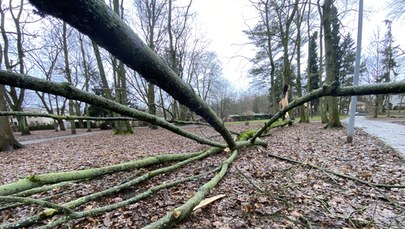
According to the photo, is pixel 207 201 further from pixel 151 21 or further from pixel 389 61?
pixel 389 61

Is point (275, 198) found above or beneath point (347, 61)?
beneath

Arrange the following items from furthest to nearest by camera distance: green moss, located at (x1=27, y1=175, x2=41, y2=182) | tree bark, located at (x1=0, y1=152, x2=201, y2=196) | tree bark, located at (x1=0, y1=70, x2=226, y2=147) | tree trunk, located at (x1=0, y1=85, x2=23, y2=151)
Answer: tree trunk, located at (x1=0, y1=85, x2=23, y2=151) → green moss, located at (x1=27, y1=175, x2=41, y2=182) → tree bark, located at (x1=0, y1=152, x2=201, y2=196) → tree bark, located at (x1=0, y1=70, x2=226, y2=147)

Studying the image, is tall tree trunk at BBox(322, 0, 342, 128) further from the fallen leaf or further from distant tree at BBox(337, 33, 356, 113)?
distant tree at BBox(337, 33, 356, 113)

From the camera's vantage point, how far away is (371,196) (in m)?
2.54

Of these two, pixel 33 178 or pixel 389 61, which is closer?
pixel 33 178

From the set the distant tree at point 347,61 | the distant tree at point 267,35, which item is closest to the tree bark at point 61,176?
the distant tree at point 267,35

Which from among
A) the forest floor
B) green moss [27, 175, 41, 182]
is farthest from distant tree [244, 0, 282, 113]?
green moss [27, 175, 41, 182]

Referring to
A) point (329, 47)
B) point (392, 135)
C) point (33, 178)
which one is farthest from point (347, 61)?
point (33, 178)

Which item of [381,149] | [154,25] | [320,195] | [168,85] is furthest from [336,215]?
[154,25]

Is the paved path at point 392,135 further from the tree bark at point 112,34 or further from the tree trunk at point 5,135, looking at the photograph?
the tree trunk at point 5,135

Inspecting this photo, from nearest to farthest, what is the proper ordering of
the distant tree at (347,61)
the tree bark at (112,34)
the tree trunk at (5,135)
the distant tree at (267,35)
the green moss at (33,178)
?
1. the tree bark at (112,34)
2. the green moss at (33,178)
3. the tree trunk at (5,135)
4. the distant tree at (267,35)
5. the distant tree at (347,61)

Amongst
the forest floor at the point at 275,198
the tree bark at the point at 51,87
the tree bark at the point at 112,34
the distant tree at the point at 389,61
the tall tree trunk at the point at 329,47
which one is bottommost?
the forest floor at the point at 275,198

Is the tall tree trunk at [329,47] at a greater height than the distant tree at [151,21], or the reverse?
the distant tree at [151,21]

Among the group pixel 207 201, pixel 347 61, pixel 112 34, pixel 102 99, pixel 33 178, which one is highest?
pixel 347 61
